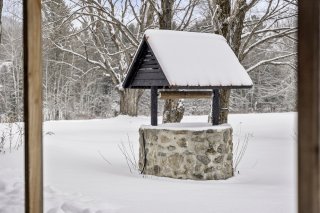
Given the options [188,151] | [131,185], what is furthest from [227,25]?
[131,185]

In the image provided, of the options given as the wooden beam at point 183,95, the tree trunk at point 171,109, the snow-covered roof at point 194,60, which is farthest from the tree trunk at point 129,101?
the wooden beam at point 183,95

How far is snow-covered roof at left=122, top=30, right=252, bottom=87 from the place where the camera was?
6.58 m

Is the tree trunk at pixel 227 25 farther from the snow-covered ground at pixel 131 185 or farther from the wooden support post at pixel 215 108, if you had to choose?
the wooden support post at pixel 215 108

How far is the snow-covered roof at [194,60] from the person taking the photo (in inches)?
259

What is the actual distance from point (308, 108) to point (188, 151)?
17.0 ft

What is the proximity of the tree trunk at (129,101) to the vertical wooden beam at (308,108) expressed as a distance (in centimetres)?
1513

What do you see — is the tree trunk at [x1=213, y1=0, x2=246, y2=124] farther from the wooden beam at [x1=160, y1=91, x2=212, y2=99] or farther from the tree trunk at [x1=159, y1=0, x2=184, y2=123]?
the wooden beam at [x1=160, y1=91, x2=212, y2=99]

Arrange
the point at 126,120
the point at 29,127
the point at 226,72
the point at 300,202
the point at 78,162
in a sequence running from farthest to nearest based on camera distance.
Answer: the point at 126,120 < the point at 78,162 < the point at 226,72 < the point at 29,127 < the point at 300,202

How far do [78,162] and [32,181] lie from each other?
5492 millimetres

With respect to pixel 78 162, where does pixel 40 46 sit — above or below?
above


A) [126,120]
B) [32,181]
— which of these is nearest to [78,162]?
[32,181]

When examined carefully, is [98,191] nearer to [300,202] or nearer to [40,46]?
[40,46]

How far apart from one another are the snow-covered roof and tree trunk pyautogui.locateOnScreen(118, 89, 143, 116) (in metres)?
9.10

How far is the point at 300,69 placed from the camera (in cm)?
143
